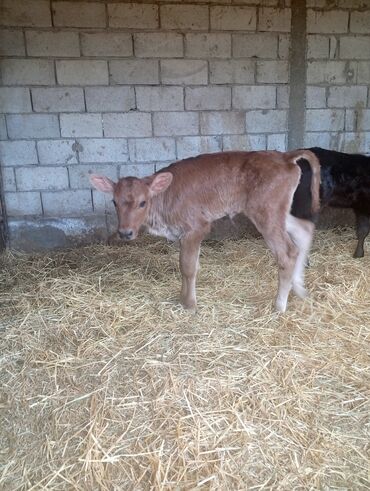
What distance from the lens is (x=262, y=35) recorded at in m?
5.19

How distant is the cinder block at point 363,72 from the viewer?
5.54 metres

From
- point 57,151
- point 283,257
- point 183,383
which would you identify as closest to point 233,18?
point 57,151

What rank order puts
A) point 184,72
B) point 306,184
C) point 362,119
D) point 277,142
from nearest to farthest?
point 306,184 < point 184,72 < point 277,142 < point 362,119

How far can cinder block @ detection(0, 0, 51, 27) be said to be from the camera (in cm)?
465

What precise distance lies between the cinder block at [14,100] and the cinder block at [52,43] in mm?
422

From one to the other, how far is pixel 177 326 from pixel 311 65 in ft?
12.6

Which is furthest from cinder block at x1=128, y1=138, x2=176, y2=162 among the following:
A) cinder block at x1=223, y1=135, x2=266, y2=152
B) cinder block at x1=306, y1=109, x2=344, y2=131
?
cinder block at x1=306, y1=109, x2=344, y2=131

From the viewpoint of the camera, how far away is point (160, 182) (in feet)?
11.4

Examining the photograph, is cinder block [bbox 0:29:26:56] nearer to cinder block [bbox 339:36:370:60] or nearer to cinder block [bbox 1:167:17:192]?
cinder block [bbox 1:167:17:192]

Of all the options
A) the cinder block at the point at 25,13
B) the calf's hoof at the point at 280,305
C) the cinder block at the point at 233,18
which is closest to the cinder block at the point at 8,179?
the cinder block at the point at 25,13

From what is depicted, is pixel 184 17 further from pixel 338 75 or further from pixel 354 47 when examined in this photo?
pixel 354 47

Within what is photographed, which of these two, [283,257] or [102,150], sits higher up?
[102,150]

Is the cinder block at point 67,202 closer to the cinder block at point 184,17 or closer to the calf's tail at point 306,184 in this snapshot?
the cinder block at point 184,17

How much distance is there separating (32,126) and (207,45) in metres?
2.21
